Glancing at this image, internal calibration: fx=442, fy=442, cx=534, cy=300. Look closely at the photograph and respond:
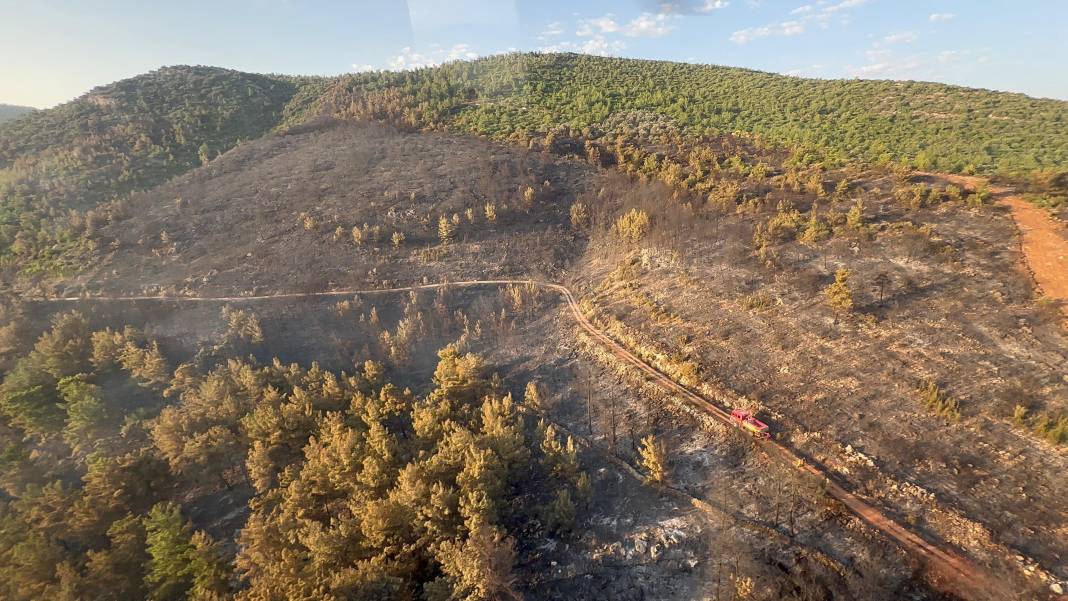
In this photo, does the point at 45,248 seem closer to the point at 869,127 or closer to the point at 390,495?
the point at 390,495

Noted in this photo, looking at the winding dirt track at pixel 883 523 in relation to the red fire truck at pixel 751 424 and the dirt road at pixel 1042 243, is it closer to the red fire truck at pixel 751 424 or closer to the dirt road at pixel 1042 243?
the red fire truck at pixel 751 424

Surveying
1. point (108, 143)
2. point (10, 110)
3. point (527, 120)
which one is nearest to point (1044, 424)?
point (527, 120)

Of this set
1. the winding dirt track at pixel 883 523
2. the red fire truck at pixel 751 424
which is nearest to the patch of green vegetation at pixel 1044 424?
the winding dirt track at pixel 883 523

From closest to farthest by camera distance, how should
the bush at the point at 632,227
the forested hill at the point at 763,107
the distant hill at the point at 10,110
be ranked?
the bush at the point at 632,227 < the forested hill at the point at 763,107 < the distant hill at the point at 10,110

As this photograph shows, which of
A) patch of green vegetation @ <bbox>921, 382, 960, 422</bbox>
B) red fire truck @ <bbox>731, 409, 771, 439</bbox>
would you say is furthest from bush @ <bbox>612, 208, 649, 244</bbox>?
patch of green vegetation @ <bbox>921, 382, 960, 422</bbox>

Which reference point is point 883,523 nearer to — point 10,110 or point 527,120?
point 527,120
